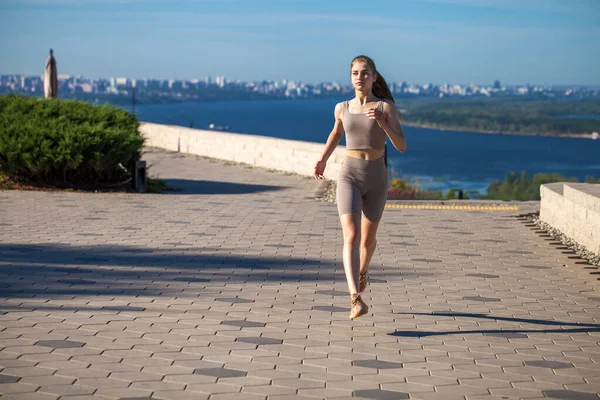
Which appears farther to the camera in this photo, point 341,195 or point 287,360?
point 341,195

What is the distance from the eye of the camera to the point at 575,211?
10664 millimetres

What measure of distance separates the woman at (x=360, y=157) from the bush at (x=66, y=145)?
890 centimetres

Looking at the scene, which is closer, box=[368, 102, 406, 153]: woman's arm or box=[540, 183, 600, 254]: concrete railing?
box=[368, 102, 406, 153]: woman's arm

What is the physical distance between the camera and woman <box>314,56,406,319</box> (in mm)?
6145

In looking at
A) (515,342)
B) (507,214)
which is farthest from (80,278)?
(507,214)

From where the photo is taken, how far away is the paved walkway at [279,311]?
4891 mm

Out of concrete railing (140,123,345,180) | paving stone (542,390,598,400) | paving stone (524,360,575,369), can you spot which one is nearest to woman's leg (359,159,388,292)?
paving stone (524,360,575,369)

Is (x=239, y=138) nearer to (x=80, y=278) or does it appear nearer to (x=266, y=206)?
(x=266, y=206)

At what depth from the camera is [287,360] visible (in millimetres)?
5332

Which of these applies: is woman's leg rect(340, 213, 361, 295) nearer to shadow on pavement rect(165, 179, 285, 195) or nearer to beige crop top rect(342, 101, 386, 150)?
beige crop top rect(342, 101, 386, 150)

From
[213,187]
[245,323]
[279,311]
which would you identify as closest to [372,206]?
[279,311]

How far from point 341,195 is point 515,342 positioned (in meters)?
1.56

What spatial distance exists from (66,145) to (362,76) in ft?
30.3

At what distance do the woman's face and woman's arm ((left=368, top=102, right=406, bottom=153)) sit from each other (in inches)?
7.4
